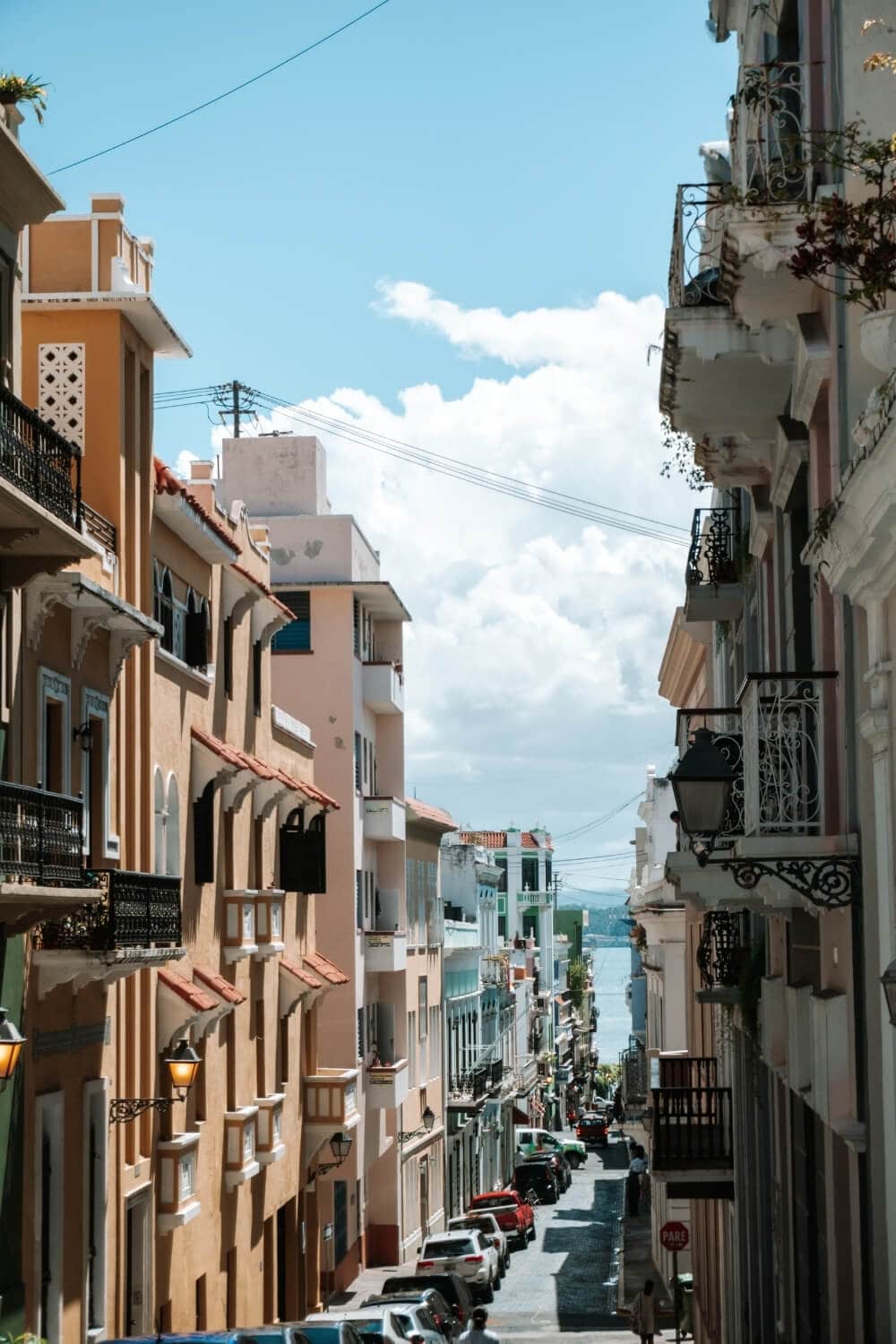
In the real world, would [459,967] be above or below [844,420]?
below

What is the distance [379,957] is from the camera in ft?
137

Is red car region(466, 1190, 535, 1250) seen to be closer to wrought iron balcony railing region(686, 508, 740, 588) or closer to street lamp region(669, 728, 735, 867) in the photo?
wrought iron balcony railing region(686, 508, 740, 588)

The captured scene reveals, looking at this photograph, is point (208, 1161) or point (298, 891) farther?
point (298, 891)

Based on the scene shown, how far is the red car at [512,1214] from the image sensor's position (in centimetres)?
4884

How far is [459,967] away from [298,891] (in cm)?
2902

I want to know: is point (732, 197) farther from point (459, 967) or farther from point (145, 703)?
point (459, 967)

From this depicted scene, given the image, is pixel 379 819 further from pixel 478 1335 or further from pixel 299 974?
pixel 478 1335

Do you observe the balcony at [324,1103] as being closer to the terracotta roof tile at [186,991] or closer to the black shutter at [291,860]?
the black shutter at [291,860]

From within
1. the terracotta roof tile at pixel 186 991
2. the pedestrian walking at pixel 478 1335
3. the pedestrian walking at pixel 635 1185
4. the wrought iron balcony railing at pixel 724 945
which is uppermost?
the wrought iron balcony railing at pixel 724 945

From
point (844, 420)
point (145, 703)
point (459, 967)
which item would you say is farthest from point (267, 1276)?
point (459, 967)

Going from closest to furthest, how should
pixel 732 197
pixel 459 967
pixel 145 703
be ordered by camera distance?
pixel 732 197
pixel 145 703
pixel 459 967

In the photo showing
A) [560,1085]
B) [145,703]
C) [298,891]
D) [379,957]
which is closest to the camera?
[145,703]

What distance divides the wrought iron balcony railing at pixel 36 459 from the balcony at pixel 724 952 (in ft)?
26.2

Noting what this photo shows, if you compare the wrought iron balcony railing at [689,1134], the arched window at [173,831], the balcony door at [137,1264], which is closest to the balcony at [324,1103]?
the wrought iron balcony railing at [689,1134]
